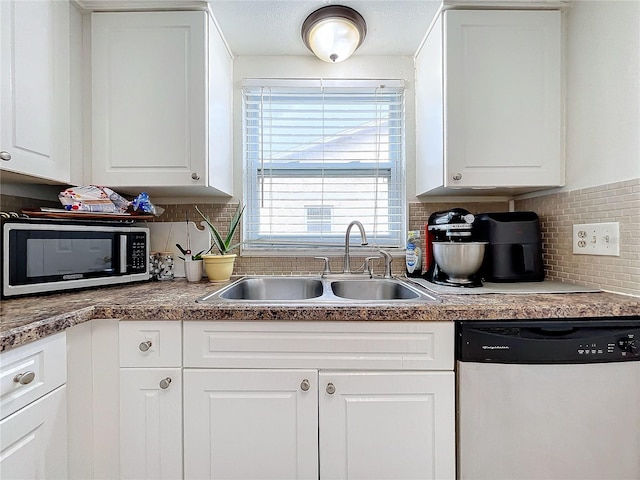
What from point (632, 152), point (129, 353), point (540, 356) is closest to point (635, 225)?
point (632, 152)

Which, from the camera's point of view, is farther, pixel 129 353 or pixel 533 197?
pixel 533 197

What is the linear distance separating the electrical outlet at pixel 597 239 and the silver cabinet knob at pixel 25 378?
196cm

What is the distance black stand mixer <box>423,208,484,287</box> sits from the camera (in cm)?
129

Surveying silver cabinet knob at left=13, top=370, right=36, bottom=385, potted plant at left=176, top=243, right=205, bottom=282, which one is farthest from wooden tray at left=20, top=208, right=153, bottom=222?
silver cabinet knob at left=13, top=370, right=36, bottom=385

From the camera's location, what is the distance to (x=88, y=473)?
99 cm

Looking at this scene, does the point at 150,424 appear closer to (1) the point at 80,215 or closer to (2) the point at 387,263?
(1) the point at 80,215

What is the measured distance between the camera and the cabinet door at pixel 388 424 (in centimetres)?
98

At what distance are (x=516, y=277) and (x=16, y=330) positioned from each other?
1812 mm

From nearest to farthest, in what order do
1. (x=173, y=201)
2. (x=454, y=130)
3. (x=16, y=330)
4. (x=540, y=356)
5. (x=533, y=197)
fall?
(x=16, y=330) → (x=540, y=356) → (x=454, y=130) → (x=533, y=197) → (x=173, y=201)

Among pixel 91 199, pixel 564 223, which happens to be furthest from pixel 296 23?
pixel 564 223

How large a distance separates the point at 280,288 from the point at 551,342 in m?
1.18

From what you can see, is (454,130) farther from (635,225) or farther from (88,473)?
(88,473)

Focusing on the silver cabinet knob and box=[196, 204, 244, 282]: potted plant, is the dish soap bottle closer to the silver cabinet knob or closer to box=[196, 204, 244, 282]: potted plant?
box=[196, 204, 244, 282]: potted plant

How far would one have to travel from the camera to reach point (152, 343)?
99cm
